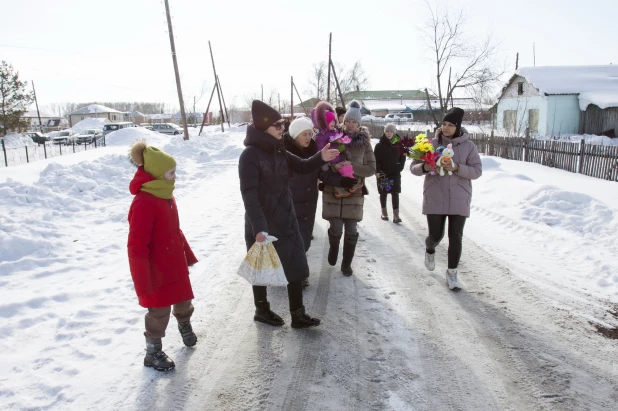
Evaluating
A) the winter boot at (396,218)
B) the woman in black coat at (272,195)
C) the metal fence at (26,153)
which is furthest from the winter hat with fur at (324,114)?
the metal fence at (26,153)

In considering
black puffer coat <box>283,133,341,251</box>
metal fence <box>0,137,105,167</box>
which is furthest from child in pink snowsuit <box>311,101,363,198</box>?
metal fence <box>0,137,105,167</box>

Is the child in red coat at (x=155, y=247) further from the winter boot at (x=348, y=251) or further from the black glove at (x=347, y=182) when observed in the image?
the winter boot at (x=348, y=251)

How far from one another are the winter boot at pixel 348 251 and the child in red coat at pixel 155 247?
232 cm

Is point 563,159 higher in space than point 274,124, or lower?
lower

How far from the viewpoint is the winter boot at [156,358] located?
3316mm

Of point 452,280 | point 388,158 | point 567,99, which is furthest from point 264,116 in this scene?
point 567,99

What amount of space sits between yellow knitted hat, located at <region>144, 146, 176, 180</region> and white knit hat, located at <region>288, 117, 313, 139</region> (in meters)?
1.59

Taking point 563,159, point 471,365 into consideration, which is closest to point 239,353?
point 471,365

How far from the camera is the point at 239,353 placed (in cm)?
360

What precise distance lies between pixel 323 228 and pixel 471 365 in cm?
458

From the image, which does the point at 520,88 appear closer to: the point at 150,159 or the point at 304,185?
the point at 304,185

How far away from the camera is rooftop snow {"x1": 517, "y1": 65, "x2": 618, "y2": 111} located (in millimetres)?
28625

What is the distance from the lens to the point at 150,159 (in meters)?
3.13

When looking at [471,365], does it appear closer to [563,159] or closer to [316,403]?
[316,403]
